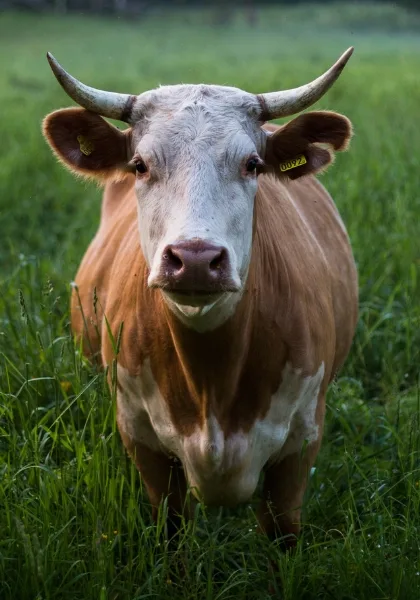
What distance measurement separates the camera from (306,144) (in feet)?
11.0

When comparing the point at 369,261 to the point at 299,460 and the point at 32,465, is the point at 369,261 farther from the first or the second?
the point at 32,465

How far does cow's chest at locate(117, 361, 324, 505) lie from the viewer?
3.33 meters

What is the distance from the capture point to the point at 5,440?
12.2 ft

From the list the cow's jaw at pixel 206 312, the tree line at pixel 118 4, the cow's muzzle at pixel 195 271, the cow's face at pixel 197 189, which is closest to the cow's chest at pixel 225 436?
the cow's jaw at pixel 206 312

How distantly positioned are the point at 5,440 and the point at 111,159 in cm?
114

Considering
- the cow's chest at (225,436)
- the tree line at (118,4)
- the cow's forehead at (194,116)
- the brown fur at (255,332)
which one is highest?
the tree line at (118,4)

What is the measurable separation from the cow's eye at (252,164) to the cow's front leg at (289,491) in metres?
1.06

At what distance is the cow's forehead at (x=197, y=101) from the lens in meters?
3.14

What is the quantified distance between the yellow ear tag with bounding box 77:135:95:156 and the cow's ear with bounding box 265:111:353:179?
0.61m

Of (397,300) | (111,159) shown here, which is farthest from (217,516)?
(397,300)

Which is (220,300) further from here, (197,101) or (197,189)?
(197,101)

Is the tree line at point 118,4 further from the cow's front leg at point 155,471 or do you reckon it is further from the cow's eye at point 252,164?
the cow's eye at point 252,164

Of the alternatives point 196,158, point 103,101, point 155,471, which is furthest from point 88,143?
point 155,471

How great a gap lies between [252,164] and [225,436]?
927 millimetres
